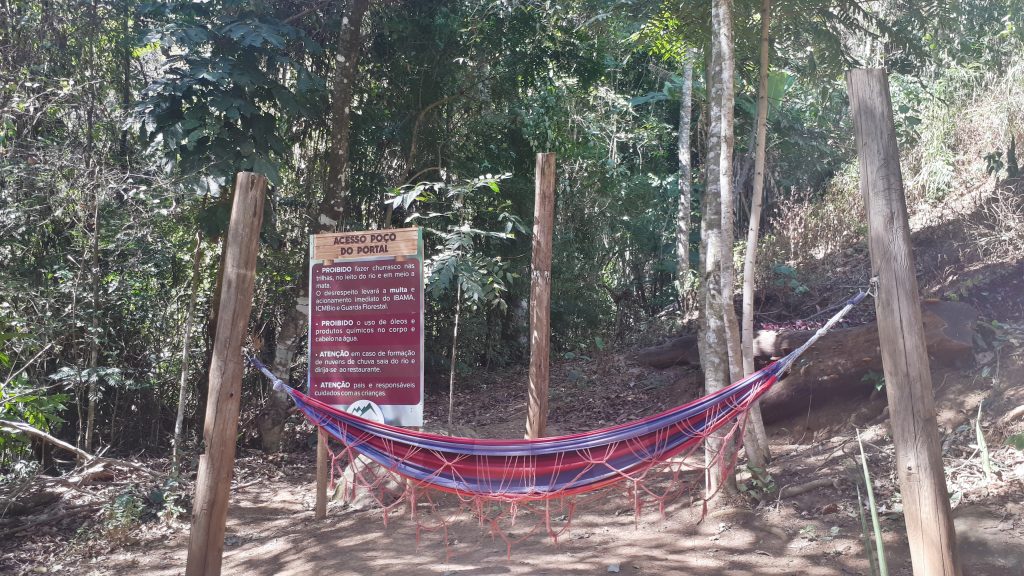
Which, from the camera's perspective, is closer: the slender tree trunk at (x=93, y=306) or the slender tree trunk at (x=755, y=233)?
the slender tree trunk at (x=755, y=233)

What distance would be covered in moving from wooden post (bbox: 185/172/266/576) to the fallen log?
338cm

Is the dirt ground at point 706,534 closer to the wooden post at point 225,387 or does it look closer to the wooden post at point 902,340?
the wooden post at point 225,387

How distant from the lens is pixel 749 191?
367 inches

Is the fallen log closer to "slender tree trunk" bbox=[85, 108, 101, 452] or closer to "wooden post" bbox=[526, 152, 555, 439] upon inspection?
"wooden post" bbox=[526, 152, 555, 439]

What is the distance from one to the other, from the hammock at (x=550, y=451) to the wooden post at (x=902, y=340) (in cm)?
47

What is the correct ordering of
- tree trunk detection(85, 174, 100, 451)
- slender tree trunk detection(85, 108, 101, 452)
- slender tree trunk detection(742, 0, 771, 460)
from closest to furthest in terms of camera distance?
1. slender tree trunk detection(742, 0, 771, 460)
2. slender tree trunk detection(85, 108, 101, 452)
3. tree trunk detection(85, 174, 100, 451)

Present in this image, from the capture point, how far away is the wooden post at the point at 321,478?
4102 millimetres

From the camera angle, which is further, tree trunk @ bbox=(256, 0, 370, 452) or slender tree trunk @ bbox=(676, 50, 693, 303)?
slender tree trunk @ bbox=(676, 50, 693, 303)

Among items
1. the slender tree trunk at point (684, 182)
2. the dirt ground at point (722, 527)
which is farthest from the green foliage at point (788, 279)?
the dirt ground at point (722, 527)

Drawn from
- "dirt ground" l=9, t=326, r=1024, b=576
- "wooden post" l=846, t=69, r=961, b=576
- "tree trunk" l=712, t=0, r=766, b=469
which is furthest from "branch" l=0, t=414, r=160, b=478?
"wooden post" l=846, t=69, r=961, b=576

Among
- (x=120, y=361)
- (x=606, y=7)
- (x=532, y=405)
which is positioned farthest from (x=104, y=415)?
(x=606, y=7)

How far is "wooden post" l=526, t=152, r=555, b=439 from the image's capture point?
3.38 metres

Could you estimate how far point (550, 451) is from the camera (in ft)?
9.68

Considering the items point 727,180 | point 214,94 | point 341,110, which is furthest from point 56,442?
point 727,180
